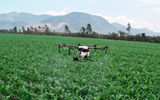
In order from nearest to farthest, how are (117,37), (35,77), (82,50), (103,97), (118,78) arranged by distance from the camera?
(103,97)
(35,77)
(118,78)
(82,50)
(117,37)

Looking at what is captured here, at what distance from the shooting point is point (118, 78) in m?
6.31

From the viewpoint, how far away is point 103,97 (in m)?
4.41

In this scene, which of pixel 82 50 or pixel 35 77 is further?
pixel 82 50

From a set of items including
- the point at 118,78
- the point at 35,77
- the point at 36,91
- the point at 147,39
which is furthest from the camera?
the point at 147,39

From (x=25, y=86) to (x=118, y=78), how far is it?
349cm

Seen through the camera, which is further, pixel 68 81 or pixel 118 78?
pixel 118 78

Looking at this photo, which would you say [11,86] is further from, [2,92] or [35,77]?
[35,77]

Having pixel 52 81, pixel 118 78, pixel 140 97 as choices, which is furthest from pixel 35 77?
pixel 140 97

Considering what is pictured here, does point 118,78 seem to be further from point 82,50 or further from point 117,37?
point 117,37

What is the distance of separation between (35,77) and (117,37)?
5314 cm

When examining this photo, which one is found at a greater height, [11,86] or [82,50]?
[82,50]

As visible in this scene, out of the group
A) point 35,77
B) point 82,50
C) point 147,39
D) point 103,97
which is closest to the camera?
point 103,97

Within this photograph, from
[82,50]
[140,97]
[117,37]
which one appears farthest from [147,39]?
[140,97]

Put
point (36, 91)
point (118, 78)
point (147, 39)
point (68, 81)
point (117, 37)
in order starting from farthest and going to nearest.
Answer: point (117, 37)
point (147, 39)
point (118, 78)
point (68, 81)
point (36, 91)
